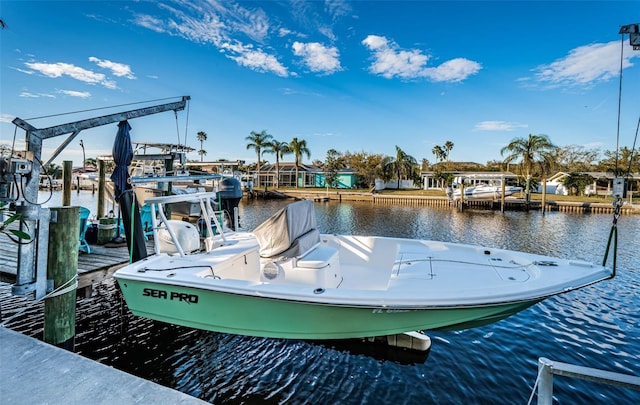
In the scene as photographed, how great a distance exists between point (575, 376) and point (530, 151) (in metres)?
43.1

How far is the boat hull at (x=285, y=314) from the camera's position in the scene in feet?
13.5

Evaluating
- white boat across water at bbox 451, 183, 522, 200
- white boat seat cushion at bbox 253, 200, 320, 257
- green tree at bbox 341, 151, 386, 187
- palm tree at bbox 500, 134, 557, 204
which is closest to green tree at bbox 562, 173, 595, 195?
palm tree at bbox 500, 134, 557, 204

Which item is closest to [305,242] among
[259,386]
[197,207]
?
[259,386]

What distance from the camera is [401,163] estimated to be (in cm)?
5169

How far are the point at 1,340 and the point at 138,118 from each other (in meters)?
4.28

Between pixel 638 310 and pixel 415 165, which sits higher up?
pixel 415 165

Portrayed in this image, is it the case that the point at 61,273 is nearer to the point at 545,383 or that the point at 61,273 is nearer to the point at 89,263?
the point at 89,263

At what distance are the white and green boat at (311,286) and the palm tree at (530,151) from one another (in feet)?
126

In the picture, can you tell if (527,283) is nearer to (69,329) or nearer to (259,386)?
(259,386)

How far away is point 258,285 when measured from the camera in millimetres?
4305

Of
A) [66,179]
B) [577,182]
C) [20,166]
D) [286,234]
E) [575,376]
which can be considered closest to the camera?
[575,376]

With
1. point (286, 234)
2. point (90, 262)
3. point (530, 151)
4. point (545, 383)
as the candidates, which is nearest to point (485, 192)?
point (530, 151)

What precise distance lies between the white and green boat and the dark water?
2.67ft

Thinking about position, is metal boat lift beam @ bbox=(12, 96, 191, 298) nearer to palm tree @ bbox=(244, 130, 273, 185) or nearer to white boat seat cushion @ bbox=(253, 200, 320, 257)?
→ white boat seat cushion @ bbox=(253, 200, 320, 257)
